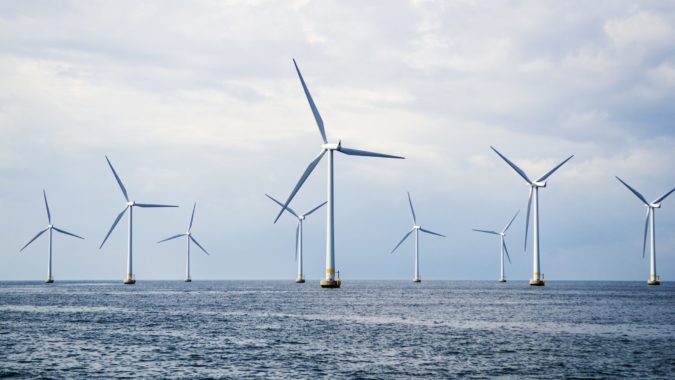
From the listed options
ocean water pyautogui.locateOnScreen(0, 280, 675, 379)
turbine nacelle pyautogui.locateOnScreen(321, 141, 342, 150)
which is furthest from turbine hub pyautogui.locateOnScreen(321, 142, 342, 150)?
ocean water pyautogui.locateOnScreen(0, 280, 675, 379)

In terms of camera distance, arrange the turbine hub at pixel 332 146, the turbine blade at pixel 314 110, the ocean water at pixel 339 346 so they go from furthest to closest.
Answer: the turbine hub at pixel 332 146, the turbine blade at pixel 314 110, the ocean water at pixel 339 346

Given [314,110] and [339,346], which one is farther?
[314,110]

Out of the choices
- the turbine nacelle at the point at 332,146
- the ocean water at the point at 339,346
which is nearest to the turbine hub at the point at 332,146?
the turbine nacelle at the point at 332,146

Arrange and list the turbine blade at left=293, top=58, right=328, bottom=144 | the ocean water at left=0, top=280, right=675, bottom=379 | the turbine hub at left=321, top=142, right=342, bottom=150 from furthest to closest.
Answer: the turbine hub at left=321, top=142, right=342, bottom=150
the turbine blade at left=293, top=58, right=328, bottom=144
the ocean water at left=0, top=280, right=675, bottom=379

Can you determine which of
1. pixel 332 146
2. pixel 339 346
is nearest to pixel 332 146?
pixel 332 146

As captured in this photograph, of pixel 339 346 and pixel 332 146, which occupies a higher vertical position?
pixel 332 146

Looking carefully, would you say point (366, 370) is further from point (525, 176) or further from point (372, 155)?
point (525, 176)

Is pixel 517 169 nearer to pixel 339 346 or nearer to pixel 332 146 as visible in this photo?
pixel 332 146

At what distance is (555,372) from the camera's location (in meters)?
44.6

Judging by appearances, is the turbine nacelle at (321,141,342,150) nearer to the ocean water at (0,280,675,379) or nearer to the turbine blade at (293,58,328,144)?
the turbine blade at (293,58,328,144)

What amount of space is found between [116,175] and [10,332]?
12053 cm

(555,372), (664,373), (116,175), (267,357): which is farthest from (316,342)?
(116,175)

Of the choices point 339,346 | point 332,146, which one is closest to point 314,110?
point 332,146

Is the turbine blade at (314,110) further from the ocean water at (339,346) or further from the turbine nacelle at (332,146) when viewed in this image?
the ocean water at (339,346)
